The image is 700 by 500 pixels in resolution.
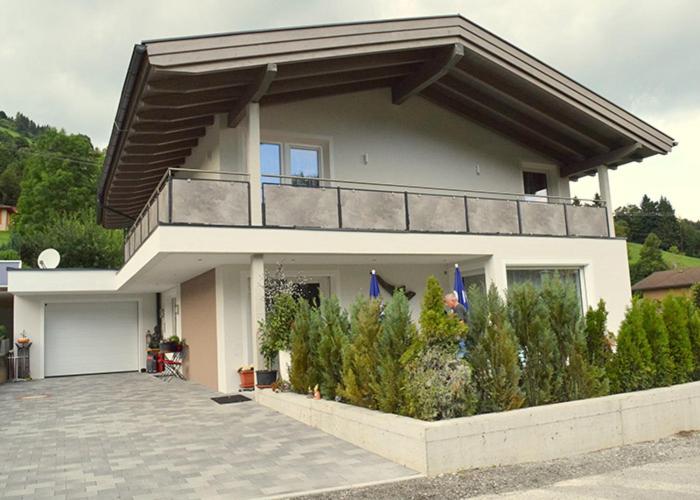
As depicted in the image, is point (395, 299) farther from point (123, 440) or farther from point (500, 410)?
point (123, 440)

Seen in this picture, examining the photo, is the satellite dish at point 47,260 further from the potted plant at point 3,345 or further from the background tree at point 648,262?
the background tree at point 648,262

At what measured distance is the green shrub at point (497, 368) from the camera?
6.81 meters

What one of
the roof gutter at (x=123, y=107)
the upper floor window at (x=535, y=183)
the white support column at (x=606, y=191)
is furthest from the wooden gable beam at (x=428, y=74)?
the roof gutter at (x=123, y=107)

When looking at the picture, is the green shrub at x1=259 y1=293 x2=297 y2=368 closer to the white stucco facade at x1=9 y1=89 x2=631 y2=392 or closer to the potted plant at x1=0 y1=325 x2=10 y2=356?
the white stucco facade at x1=9 y1=89 x2=631 y2=392

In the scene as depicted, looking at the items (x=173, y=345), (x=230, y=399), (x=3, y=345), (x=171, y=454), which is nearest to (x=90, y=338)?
(x=3, y=345)

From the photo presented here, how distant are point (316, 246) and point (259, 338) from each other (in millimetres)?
1948

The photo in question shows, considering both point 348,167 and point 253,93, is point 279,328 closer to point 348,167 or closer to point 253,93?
point 253,93

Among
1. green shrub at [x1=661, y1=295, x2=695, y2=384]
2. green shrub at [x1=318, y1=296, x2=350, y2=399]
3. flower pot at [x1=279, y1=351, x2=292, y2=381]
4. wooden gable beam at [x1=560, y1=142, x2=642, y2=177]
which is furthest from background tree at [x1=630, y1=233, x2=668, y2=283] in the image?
green shrub at [x1=318, y1=296, x2=350, y2=399]

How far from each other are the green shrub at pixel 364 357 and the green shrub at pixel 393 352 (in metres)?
0.13

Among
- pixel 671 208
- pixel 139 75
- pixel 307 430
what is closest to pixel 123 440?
pixel 307 430

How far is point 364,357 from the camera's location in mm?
7332

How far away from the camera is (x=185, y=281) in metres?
15.6

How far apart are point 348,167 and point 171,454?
27.5 ft

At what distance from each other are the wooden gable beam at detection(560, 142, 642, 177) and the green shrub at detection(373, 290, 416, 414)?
33.3ft
